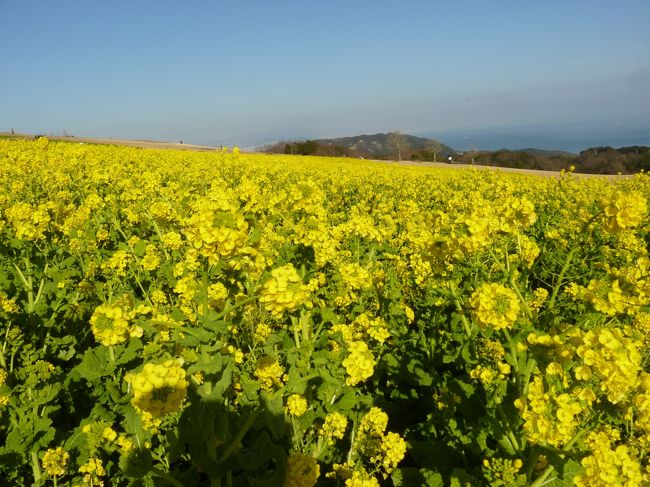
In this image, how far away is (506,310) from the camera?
2.51m

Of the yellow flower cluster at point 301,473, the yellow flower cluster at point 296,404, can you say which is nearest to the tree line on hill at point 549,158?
the yellow flower cluster at point 296,404

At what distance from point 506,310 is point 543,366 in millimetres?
390

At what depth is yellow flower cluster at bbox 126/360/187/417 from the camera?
165cm

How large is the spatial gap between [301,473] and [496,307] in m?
1.53

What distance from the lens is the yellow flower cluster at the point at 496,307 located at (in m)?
2.51

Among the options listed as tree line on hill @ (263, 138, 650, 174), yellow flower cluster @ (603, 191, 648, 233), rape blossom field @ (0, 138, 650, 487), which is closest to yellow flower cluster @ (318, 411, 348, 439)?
rape blossom field @ (0, 138, 650, 487)

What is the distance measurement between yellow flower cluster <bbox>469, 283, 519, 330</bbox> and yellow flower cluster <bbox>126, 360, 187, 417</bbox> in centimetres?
183

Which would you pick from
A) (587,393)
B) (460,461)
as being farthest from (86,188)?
(587,393)

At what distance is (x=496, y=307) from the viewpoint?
8.29 feet

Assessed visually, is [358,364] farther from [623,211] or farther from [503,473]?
[623,211]

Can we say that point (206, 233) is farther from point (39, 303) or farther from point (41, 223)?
point (41, 223)

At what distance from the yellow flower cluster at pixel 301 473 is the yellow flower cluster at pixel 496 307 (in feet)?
4.45

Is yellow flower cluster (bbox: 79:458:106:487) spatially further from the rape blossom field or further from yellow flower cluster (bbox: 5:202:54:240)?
yellow flower cluster (bbox: 5:202:54:240)

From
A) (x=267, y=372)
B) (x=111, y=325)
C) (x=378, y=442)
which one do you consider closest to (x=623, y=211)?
(x=378, y=442)
